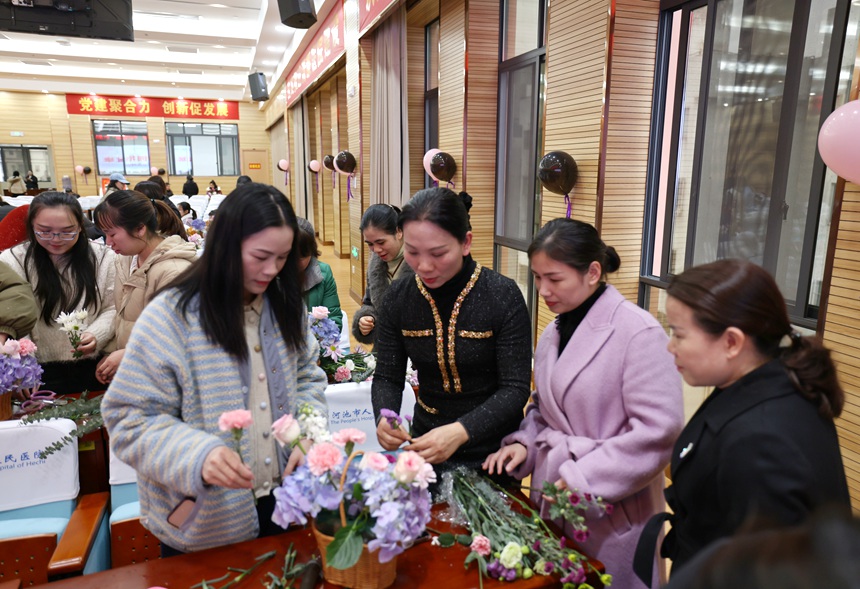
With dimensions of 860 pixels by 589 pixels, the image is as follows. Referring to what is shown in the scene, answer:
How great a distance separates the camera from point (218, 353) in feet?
3.84

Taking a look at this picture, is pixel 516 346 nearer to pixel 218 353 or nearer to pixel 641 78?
pixel 218 353

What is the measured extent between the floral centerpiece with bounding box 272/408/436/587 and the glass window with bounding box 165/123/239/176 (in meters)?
19.9

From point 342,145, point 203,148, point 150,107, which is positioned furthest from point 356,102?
point 203,148

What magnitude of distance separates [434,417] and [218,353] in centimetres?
66

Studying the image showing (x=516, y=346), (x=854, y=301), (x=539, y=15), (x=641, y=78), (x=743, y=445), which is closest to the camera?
(x=743, y=445)

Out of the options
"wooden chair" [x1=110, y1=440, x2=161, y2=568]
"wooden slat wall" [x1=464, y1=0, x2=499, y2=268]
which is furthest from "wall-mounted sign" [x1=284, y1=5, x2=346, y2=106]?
"wooden chair" [x1=110, y1=440, x2=161, y2=568]

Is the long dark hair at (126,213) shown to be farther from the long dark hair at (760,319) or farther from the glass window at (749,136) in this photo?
the glass window at (749,136)

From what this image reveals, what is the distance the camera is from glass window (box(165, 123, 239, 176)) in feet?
61.0

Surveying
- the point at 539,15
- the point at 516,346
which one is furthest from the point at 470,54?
the point at 516,346

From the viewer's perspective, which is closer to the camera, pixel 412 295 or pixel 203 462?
pixel 203 462

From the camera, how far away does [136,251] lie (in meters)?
2.29

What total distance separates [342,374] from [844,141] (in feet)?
6.64

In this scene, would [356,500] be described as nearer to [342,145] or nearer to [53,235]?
[53,235]

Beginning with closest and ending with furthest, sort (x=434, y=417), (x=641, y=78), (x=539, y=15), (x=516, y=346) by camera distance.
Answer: (x=516, y=346)
(x=434, y=417)
(x=641, y=78)
(x=539, y=15)
